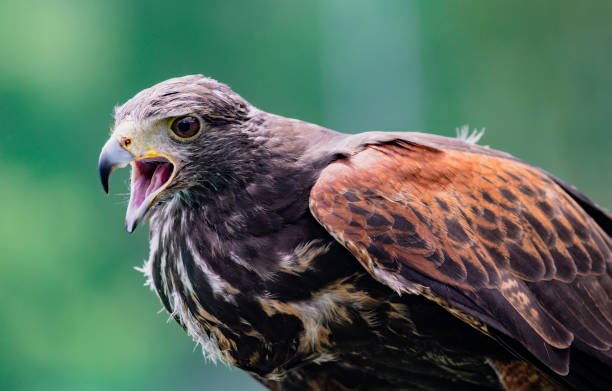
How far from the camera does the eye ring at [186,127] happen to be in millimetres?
2250

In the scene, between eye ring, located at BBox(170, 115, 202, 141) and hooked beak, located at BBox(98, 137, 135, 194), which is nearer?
hooked beak, located at BBox(98, 137, 135, 194)

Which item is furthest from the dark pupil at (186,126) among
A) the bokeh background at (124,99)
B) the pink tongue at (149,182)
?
the bokeh background at (124,99)

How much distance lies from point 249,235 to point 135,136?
488 millimetres

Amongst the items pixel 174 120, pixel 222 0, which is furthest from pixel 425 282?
pixel 222 0

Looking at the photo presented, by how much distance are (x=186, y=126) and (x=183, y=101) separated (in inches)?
3.4

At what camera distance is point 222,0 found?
4.44 meters

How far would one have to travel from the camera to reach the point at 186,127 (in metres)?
2.27

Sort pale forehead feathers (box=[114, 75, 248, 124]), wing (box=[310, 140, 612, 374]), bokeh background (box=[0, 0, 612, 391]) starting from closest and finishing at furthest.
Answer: wing (box=[310, 140, 612, 374])
pale forehead feathers (box=[114, 75, 248, 124])
bokeh background (box=[0, 0, 612, 391])

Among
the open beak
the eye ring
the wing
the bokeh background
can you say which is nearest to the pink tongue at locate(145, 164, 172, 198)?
the open beak

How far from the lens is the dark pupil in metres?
2.26

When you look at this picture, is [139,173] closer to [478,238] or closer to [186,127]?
[186,127]

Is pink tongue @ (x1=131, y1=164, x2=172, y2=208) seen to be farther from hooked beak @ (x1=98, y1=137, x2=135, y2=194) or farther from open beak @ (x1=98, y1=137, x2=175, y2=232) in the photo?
hooked beak @ (x1=98, y1=137, x2=135, y2=194)

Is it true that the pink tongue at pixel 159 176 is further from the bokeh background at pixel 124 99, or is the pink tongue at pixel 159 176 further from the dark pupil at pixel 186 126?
the bokeh background at pixel 124 99

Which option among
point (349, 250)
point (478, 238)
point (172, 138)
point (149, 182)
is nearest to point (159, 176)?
point (149, 182)
